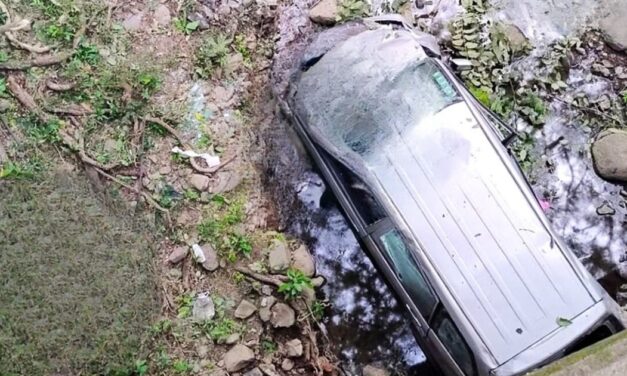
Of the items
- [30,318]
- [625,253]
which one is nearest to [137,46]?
[30,318]

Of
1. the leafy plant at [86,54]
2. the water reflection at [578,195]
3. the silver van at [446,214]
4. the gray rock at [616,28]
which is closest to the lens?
the silver van at [446,214]

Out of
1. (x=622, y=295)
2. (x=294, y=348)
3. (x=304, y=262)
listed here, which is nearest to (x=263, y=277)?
(x=304, y=262)

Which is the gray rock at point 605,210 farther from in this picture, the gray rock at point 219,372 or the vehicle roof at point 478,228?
the gray rock at point 219,372

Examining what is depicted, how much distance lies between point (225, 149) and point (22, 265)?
1.85 m

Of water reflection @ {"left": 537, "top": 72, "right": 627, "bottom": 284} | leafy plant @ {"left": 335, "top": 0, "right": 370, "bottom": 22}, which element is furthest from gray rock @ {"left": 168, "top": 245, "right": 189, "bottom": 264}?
water reflection @ {"left": 537, "top": 72, "right": 627, "bottom": 284}

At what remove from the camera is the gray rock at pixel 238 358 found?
5.93 meters

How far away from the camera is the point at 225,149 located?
6.57m

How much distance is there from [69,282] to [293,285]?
5.58 feet

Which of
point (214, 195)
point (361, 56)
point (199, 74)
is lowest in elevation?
point (214, 195)

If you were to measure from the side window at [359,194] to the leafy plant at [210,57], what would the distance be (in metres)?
1.34

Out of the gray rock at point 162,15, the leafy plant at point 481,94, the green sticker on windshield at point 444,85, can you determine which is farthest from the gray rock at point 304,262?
the gray rock at point 162,15

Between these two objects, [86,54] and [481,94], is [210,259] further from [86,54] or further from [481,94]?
[481,94]

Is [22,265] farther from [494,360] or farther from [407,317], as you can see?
[494,360]

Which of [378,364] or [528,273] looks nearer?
[528,273]
